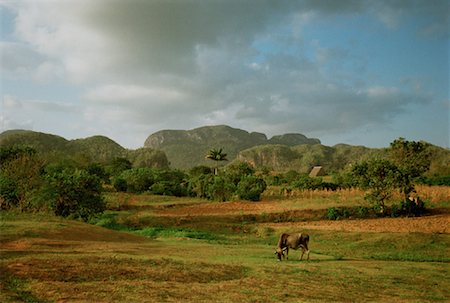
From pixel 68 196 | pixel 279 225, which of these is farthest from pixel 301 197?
pixel 68 196

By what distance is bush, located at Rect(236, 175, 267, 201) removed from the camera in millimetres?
43128

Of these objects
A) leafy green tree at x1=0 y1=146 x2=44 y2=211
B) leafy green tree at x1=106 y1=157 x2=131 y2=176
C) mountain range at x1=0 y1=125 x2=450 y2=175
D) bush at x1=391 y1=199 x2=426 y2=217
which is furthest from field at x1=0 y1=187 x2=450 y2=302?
mountain range at x1=0 y1=125 x2=450 y2=175

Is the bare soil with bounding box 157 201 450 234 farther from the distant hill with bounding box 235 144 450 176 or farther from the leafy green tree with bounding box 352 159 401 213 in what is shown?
the distant hill with bounding box 235 144 450 176

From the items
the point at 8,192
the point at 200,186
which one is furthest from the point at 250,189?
the point at 8,192

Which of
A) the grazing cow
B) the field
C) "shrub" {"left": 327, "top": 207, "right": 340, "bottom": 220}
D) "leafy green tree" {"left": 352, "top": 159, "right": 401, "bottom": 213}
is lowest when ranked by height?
the field

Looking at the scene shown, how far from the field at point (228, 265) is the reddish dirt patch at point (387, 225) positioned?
6cm

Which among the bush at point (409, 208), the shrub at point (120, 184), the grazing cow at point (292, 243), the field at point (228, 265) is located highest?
the shrub at point (120, 184)

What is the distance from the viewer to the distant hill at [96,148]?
110m

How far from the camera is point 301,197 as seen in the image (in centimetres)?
4203

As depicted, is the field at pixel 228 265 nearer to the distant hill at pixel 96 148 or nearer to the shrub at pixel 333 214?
the shrub at pixel 333 214

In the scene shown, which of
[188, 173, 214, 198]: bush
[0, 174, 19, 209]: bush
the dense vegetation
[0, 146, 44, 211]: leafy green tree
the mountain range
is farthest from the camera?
the mountain range

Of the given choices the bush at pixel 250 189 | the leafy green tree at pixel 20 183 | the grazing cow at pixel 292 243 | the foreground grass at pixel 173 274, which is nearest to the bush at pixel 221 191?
the bush at pixel 250 189

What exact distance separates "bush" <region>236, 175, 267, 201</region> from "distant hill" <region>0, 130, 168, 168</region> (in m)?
71.4

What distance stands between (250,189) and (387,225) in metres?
18.5
